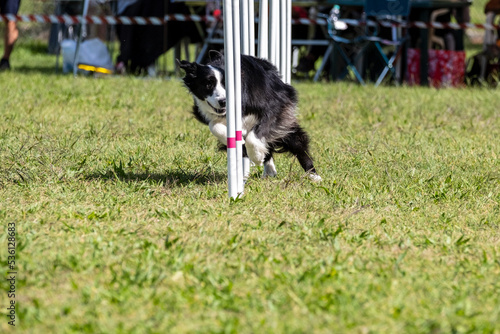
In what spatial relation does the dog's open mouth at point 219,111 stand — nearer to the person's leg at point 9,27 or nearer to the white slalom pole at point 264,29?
the white slalom pole at point 264,29

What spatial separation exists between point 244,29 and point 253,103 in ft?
1.72

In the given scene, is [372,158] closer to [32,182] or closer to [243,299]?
[32,182]

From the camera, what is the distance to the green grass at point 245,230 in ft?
8.68

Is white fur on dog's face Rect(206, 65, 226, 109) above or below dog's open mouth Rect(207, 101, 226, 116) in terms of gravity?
above

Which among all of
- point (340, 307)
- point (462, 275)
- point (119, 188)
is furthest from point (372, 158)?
point (340, 307)

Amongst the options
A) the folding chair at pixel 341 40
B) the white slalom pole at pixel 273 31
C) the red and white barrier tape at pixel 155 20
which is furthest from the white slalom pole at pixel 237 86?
the red and white barrier tape at pixel 155 20

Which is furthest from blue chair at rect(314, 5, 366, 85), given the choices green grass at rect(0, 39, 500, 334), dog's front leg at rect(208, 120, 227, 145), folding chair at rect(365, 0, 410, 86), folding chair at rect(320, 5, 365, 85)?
dog's front leg at rect(208, 120, 227, 145)

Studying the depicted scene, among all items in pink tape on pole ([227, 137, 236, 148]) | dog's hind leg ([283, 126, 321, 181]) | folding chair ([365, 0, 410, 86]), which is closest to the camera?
pink tape on pole ([227, 137, 236, 148])

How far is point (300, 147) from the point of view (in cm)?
511

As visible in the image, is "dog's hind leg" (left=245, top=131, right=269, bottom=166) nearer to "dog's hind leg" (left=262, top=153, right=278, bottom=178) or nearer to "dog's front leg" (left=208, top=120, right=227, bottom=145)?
"dog's front leg" (left=208, top=120, right=227, bottom=145)

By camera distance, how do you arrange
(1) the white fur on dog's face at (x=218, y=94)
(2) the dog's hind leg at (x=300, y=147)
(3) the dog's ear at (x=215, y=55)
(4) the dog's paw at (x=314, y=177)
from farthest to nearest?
(2) the dog's hind leg at (x=300, y=147), (4) the dog's paw at (x=314, y=177), (3) the dog's ear at (x=215, y=55), (1) the white fur on dog's face at (x=218, y=94)

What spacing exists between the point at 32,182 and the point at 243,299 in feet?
7.60

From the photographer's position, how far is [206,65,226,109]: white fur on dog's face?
14.6ft

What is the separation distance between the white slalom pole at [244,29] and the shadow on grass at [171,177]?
88cm
